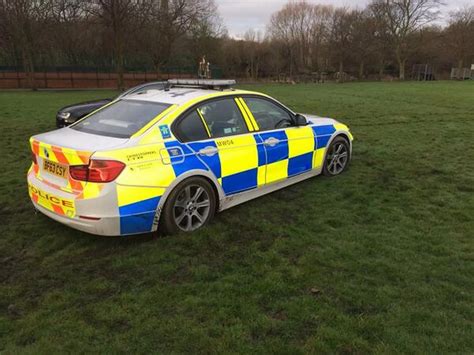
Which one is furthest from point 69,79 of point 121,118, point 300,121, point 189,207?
point 189,207

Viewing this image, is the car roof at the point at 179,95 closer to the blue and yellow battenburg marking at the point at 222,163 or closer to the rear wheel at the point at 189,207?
the blue and yellow battenburg marking at the point at 222,163

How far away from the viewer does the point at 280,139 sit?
16.4 ft

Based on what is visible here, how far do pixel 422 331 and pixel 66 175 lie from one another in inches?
120

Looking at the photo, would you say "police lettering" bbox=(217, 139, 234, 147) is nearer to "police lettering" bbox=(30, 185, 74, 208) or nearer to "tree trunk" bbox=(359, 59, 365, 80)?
"police lettering" bbox=(30, 185, 74, 208)

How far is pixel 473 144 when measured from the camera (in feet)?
28.9

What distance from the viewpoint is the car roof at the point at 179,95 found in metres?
4.38

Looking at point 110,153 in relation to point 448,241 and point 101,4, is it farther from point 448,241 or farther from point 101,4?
point 101,4

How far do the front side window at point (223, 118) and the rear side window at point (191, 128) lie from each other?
0.09 m

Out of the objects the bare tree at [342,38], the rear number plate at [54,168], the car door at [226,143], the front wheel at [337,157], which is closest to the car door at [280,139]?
the car door at [226,143]

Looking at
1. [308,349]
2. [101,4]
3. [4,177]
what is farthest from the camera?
[101,4]

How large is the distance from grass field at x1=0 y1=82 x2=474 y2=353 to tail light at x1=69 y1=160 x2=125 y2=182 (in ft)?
2.41

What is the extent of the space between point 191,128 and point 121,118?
29.1 inches

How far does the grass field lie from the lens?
2.69 m

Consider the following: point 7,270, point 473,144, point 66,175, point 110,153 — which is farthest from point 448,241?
point 473,144
